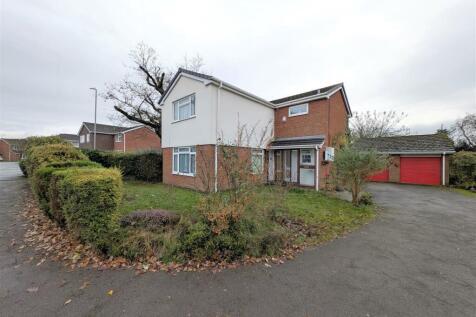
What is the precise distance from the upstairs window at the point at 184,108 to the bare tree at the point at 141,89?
762 centimetres

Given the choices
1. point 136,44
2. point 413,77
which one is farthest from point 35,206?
point 413,77

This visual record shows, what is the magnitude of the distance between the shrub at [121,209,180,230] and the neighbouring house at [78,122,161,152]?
26751 mm

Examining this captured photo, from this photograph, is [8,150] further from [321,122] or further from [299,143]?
[321,122]

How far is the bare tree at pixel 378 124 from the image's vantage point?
28.4 metres

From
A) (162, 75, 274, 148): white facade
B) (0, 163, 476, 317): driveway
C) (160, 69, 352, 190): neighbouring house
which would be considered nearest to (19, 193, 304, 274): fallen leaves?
(0, 163, 476, 317): driveway

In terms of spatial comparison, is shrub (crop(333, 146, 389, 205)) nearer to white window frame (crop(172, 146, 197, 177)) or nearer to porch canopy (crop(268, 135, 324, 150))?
porch canopy (crop(268, 135, 324, 150))

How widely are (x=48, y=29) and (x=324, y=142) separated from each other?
550 inches

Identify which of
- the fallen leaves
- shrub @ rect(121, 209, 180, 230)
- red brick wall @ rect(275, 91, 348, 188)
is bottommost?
the fallen leaves

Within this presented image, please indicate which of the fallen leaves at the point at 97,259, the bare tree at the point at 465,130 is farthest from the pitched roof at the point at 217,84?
the bare tree at the point at 465,130

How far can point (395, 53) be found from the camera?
35.6ft

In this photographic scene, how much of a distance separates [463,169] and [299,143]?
1305 centimetres

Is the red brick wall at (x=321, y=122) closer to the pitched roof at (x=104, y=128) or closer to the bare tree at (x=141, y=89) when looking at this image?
the bare tree at (x=141, y=89)

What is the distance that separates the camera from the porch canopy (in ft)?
39.4

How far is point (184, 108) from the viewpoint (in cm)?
1293
